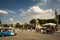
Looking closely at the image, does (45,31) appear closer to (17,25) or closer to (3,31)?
(3,31)

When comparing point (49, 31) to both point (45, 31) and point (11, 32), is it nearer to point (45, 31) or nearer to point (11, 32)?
point (45, 31)

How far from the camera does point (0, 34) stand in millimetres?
32594

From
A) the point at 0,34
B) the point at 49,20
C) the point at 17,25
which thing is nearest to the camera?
the point at 0,34

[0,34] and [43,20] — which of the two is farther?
[43,20]

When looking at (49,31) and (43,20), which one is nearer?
(49,31)

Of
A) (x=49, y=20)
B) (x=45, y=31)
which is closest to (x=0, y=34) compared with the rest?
(x=45, y=31)

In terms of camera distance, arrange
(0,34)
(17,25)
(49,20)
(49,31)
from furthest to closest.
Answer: (17,25)
(49,20)
(49,31)
(0,34)

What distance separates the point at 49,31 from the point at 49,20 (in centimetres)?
9567

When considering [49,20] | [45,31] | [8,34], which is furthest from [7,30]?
[49,20]

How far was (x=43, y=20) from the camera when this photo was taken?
142125 mm

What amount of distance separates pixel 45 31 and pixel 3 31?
1475cm

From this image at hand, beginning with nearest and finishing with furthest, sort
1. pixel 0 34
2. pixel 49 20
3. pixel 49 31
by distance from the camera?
pixel 0 34 < pixel 49 31 < pixel 49 20

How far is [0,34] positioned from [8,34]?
1.94 m

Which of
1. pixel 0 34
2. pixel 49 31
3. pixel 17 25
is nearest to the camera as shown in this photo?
pixel 0 34
